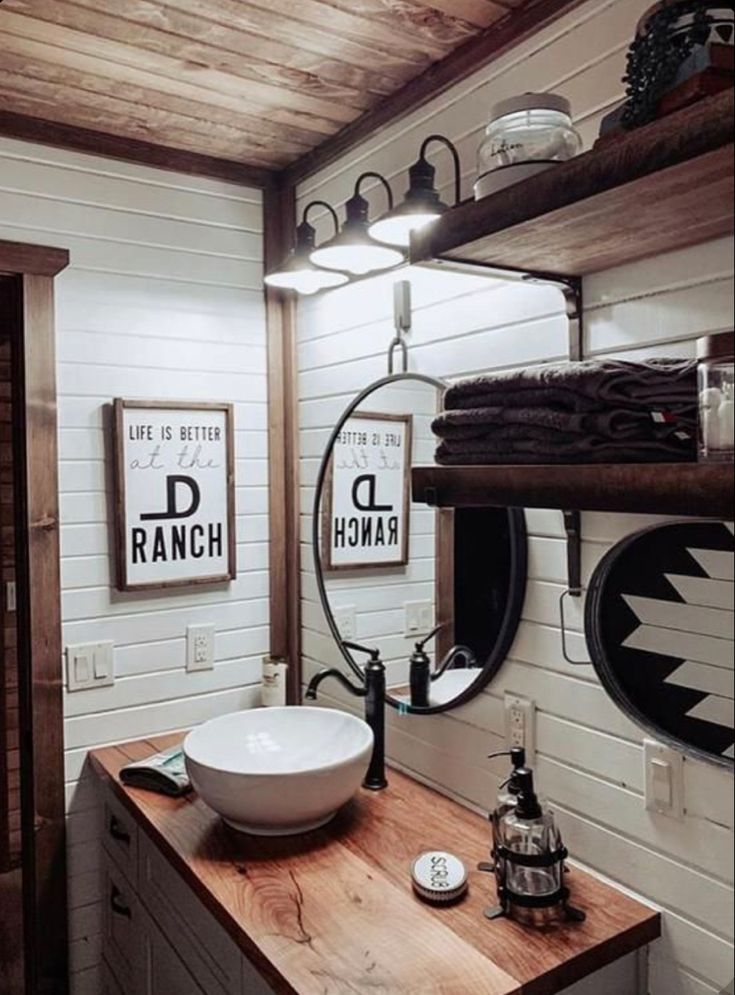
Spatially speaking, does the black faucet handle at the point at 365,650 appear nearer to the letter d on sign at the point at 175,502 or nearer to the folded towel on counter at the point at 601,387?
the letter d on sign at the point at 175,502

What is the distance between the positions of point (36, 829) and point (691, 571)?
1819 millimetres

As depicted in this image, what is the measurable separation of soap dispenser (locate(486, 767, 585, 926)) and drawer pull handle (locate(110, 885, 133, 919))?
1043mm

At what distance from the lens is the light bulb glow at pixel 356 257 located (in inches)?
71.2

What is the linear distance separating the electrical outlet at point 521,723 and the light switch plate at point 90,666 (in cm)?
109

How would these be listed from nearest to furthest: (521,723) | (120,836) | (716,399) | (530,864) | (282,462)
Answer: (716,399) → (530,864) → (521,723) → (120,836) → (282,462)

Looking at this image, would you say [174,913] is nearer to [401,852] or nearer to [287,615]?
[401,852]

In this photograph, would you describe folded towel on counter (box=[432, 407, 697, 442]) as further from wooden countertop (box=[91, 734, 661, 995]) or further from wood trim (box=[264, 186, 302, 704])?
wood trim (box=[264, 186, 302, 704])

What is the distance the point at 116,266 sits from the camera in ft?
7.07

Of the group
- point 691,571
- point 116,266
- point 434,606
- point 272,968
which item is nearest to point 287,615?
point 434,606

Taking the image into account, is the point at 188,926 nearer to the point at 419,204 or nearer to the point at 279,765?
the point at 279,765

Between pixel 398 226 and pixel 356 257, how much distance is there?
0.66 feet

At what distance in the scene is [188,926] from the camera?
1.63 metres

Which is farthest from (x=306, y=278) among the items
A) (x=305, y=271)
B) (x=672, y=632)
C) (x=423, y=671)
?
(x=672, y=632)

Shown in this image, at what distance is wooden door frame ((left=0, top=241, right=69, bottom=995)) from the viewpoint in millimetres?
2025
